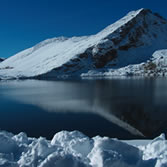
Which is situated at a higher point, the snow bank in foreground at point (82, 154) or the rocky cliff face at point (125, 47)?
the rocky cliff face at point (125, 47)

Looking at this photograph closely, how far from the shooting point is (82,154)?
5621 mm

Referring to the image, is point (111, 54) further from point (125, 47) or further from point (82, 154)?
point (82, 154)

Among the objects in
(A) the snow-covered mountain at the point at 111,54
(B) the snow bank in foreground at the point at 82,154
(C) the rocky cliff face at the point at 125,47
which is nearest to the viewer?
(B) the snow bank in foreground at the point at 82,154

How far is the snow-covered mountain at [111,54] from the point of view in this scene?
3693 inches

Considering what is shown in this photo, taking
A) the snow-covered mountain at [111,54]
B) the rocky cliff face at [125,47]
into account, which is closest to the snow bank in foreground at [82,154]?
the snow-covered mountain at [111,54]

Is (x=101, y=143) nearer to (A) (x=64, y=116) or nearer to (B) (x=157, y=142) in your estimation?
(B) (x=157, y=142)

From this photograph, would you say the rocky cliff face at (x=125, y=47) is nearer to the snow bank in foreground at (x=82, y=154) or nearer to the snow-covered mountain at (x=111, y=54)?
the snow-covered mountain at (x=111, y=54)

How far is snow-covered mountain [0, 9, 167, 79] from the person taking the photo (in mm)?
93812

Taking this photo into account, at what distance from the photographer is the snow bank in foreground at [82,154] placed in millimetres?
4531

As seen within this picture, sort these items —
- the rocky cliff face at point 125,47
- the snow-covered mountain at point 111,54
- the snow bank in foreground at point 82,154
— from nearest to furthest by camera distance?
the snow bank in foreground at point 82,154 < the snow-covered mountain at point 111,54 < the rocky cliff face at point 125,47

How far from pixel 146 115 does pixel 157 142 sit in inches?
341

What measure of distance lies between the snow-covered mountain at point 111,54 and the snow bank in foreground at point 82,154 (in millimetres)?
81578

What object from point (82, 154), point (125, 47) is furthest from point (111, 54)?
point (82, 154)

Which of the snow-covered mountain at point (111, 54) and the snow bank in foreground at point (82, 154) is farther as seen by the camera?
the snow-covered mountain at point (111, 54)
